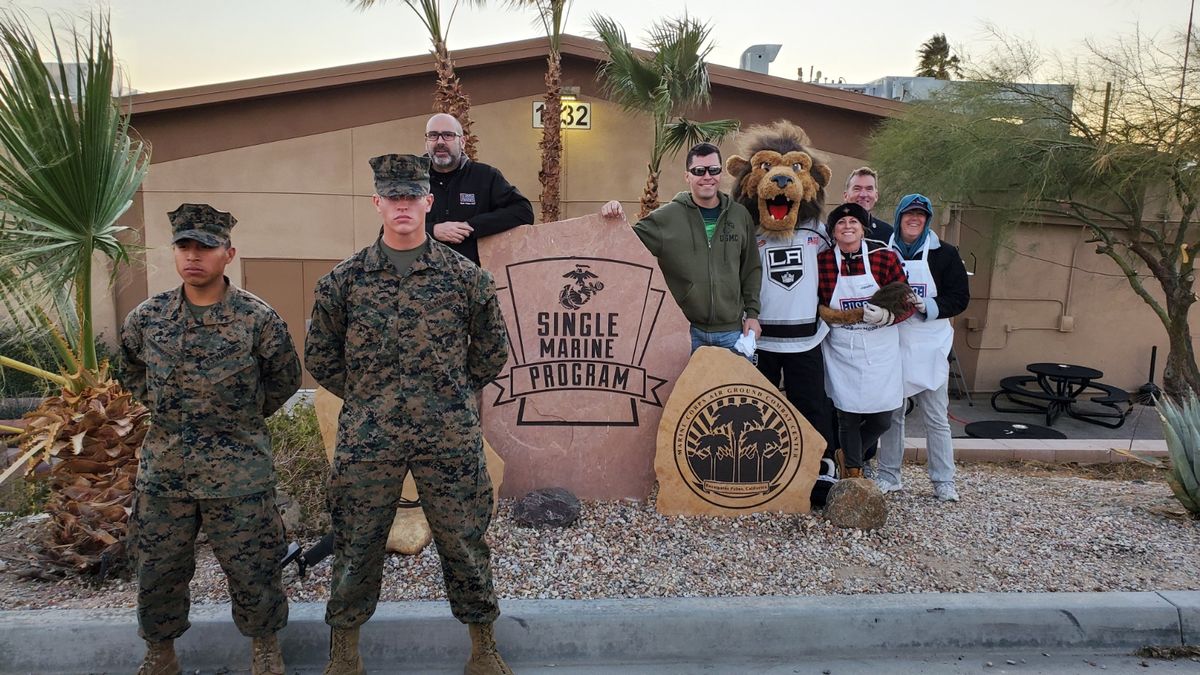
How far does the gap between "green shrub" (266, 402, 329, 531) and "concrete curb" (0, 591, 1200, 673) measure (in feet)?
3.57

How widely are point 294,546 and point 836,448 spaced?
3.18 meters

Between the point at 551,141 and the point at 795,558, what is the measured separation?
6627mm

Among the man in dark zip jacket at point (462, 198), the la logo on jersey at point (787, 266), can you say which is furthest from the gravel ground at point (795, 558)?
the man in dark zip jacket at point (462, 198)

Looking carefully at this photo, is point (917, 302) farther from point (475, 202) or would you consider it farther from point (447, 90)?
point (447, 90)

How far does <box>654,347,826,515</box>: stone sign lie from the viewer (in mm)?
4016

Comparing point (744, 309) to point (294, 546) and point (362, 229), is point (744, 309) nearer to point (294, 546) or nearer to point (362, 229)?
point (294, 546)

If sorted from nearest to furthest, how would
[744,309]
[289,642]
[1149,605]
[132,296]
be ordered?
[289,642] → [1149,605] → [744,309] → [132,296]

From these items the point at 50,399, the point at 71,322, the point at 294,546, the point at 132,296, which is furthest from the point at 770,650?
the point at 132,296

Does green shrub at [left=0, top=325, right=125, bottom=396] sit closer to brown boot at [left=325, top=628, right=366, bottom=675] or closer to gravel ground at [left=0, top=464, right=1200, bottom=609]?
gravel ground at [left=0, top=464, right=1200, bottom=609]

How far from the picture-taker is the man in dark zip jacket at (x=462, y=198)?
3.79 metres

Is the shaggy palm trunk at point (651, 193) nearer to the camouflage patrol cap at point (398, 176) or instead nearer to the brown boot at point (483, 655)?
the camouflage patrol cap at point (398, 176)

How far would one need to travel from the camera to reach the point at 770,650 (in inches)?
116

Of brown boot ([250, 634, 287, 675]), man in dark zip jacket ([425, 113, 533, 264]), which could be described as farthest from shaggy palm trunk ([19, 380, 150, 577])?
man in dark zip jacket ([425, 113, 533, 264])

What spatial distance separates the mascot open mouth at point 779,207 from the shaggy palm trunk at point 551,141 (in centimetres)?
509
